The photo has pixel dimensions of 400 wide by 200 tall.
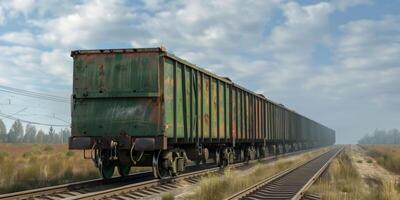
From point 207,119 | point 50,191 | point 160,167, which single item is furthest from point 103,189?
point 207,119

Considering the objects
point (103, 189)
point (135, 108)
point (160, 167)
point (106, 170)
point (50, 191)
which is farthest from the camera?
point (106, 170)

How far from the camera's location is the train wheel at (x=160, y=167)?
14570 mm

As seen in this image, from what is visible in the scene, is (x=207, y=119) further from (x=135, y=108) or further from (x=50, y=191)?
(x=50, y=191)

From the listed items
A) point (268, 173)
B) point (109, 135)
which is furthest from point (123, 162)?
point (268, 173)

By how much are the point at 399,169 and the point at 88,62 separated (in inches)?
802

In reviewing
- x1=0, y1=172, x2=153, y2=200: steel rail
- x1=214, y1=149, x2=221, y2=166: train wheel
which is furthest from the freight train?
x1=214, y1=149, x2=221, y2=166: train wheel

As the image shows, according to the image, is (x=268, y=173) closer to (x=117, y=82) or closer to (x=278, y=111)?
(x=117, y=82)

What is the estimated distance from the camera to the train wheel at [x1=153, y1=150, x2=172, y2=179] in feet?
47.8

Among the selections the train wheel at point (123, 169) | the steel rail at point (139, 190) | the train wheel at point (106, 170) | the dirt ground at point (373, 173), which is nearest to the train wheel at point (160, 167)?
the steel rail at point (139, 190)

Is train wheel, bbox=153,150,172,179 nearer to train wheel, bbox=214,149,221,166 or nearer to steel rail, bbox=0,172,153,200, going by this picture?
steel rail, bbox=0,172,153,200

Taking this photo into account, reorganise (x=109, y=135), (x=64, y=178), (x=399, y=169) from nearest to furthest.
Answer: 1. (x=109, y=135)
2. (x=64, y=178)
3. (x=399, y=169)

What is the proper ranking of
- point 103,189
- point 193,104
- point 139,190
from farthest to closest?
point 193,104, point 103,189, point 139,190

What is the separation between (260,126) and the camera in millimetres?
29438

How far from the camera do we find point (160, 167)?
15117 mm
